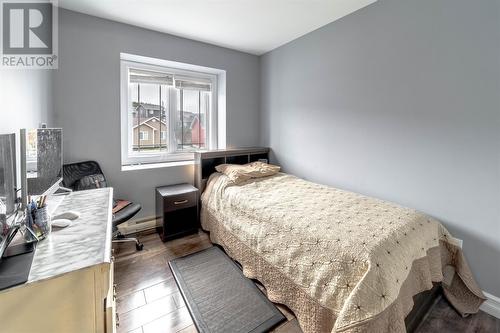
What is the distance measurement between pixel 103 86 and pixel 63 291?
7.87 ft

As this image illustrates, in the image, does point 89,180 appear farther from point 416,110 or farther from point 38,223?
point 416,110

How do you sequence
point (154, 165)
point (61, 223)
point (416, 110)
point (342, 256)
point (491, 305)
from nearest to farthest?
1. point (61, 223)
2. point (342, 256)
3. point (491, 305)
4. point (416, 110)
5. point (154, 165)

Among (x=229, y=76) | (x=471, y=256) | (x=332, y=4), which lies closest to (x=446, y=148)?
(x=471, y=256)

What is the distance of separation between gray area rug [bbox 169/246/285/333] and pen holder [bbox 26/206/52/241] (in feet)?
3.60

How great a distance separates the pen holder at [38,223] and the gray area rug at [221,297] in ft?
3.60

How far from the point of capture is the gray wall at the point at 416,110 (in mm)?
1685

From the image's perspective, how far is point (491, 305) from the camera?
67.0 inches

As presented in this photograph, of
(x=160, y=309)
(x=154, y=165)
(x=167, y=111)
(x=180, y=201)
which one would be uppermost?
(x=167, y=111)

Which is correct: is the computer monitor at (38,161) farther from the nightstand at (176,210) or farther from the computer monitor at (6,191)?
the nightstand at (176,210)

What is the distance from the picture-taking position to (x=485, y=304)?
172cm

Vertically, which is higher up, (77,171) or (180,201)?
(77,171)

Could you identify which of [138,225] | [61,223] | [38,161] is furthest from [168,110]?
[61,223]

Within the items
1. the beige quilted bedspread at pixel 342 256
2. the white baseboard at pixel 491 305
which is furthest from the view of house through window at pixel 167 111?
the white baseboard at pixel 491 305

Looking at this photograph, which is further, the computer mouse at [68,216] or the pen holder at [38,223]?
the computer mouse at [68,216]
